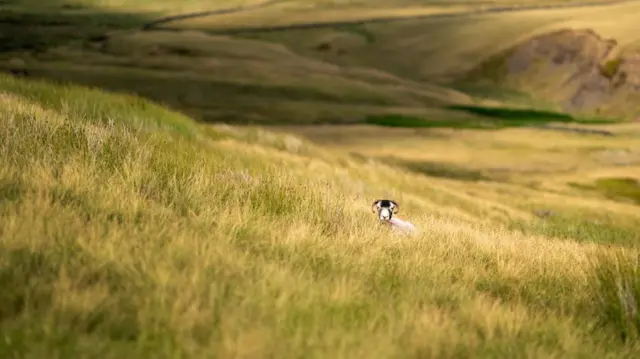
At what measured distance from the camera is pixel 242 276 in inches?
214

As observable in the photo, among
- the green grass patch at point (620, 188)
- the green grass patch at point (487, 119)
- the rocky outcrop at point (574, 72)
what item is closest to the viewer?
the green grass patch at point (620, 188)

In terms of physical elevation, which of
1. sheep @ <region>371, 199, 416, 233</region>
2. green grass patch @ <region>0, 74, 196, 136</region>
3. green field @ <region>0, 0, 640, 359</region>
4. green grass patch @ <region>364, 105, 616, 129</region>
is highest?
green field @ <region>0, 0, 640, 359</region>

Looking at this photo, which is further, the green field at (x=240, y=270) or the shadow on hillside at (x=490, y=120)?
the shadow on hillside at (x=490, y=120)

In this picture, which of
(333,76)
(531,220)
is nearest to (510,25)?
(333,76)

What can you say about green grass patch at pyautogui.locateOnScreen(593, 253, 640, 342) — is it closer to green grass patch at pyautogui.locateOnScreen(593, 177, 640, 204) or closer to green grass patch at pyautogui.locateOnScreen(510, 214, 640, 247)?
green grass patch at pyautogui.locateOnScreen(510, 214, 640, 247)

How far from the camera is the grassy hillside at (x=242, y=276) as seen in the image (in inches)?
179

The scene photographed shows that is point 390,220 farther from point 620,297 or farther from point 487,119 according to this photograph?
point 487,119

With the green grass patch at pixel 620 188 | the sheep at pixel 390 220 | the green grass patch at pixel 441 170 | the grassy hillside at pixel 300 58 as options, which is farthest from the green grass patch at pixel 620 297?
the grassy hillside at pixel 300 58

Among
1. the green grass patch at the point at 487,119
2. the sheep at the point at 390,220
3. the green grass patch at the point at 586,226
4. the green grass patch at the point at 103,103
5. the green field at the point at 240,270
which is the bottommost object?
the green grass patch at the point at 487,119

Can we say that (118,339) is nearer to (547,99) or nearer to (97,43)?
(547,99)

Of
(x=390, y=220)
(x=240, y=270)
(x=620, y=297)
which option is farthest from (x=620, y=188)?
(x=240, y=270)

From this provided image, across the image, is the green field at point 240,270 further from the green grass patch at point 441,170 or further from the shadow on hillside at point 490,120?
the shadow on hillside at point 490,120

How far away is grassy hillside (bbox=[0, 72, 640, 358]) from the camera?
15.0 feet

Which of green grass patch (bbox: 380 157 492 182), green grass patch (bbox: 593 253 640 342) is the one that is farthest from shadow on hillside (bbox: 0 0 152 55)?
green grass patch (bbox: 593 253 640 342)
